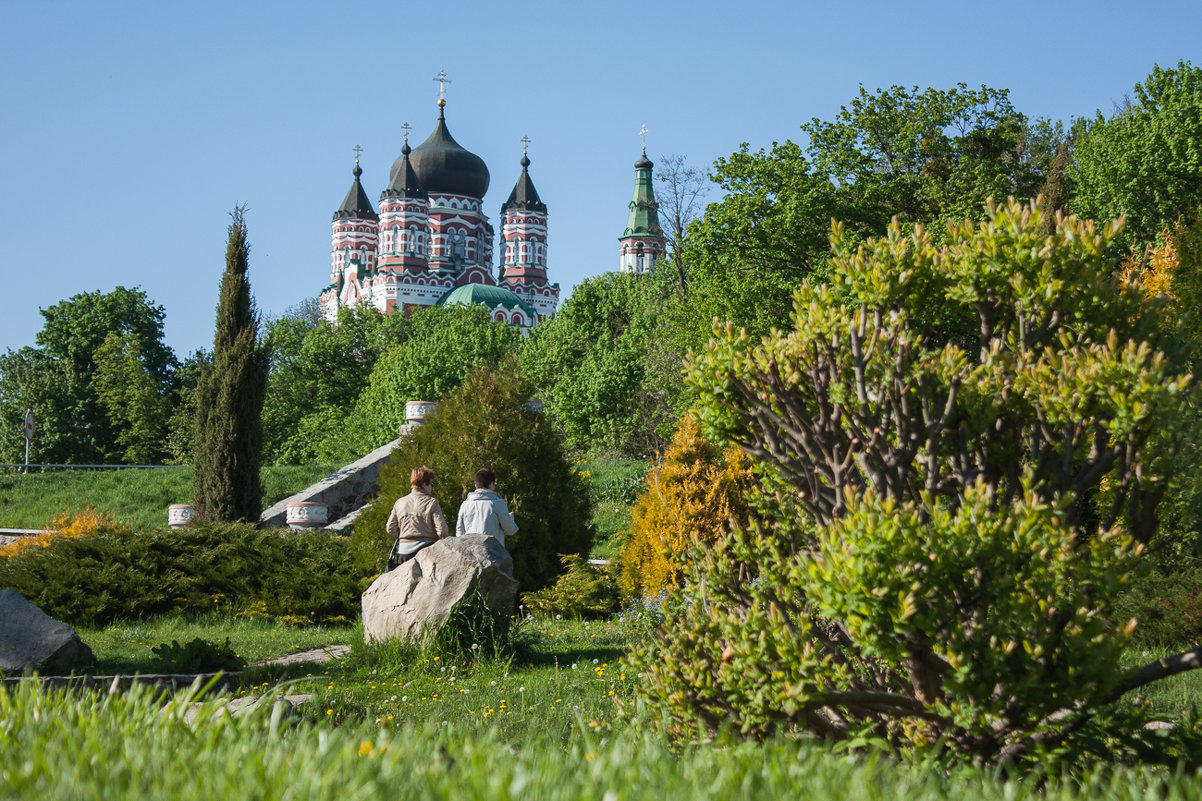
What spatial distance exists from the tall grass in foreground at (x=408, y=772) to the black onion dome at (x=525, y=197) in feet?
305

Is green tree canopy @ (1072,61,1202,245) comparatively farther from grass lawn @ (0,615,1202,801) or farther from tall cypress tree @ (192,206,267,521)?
grass lawn @ (0,615,1202,801)

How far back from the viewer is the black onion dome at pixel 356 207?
95.3 metres

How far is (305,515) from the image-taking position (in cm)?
1505

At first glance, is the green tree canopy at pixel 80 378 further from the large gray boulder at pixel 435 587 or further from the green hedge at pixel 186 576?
the large gray boulder at pixel 435 587

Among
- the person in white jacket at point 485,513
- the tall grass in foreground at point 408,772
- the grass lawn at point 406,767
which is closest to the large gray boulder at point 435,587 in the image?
the person in white jacket at point 485,513

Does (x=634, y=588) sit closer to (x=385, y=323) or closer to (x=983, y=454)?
(x=983, y=454)

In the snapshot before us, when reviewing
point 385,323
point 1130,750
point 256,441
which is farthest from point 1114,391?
point 385,323

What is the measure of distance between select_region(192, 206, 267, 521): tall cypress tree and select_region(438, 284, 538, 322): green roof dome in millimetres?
63545

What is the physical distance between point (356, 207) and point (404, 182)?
13.8 meters

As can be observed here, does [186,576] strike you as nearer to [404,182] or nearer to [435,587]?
[435,587]

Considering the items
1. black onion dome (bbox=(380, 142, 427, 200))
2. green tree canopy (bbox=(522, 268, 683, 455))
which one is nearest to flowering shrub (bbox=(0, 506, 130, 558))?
green tree canopy (bbox=(522, 268, 683, 455))

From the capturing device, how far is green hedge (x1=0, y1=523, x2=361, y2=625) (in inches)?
Answer: 396

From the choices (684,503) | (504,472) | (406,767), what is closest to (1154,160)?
(684,503)

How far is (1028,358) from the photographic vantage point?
13.4ft
